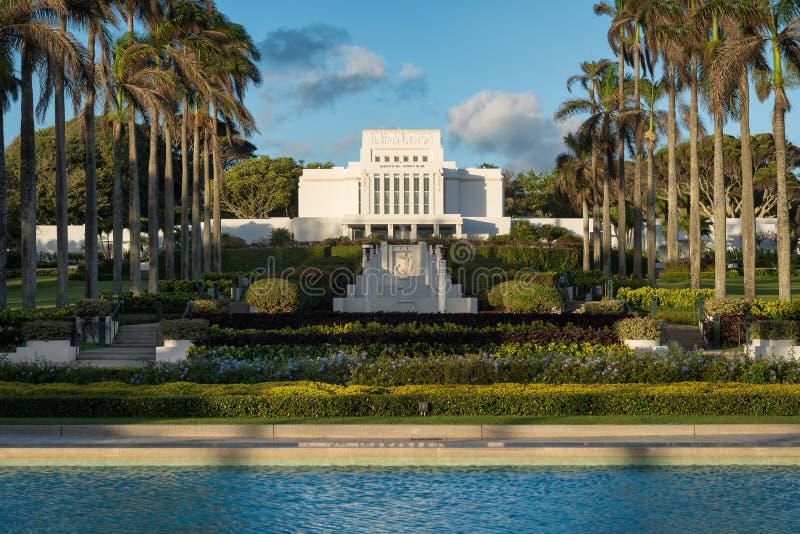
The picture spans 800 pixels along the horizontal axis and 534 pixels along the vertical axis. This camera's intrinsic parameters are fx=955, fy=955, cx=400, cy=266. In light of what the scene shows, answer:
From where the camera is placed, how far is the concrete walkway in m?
13.5

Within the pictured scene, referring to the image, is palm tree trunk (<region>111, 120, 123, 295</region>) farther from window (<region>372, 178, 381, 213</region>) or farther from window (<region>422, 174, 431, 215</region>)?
window (<region>422, 174, 431, 215</region>)

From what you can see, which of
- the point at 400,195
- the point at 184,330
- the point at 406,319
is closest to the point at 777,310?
the point at 406,319

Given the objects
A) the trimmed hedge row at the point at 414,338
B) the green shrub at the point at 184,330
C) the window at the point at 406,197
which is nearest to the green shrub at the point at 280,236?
the window at the point at 406,197

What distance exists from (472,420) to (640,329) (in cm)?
1095

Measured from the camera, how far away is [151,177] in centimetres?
4125

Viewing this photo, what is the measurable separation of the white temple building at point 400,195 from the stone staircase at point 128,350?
47.6 m

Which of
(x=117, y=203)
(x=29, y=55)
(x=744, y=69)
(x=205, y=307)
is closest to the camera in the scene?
(x=29, y=55)

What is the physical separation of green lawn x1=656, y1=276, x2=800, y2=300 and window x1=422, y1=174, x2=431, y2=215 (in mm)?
31207

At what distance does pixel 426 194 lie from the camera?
277 feet

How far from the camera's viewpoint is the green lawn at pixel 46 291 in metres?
47.0

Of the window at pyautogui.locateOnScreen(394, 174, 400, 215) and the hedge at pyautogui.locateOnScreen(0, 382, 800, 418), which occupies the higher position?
the window at pyautogui.locateOnScreen(394, 174, 400, 215)

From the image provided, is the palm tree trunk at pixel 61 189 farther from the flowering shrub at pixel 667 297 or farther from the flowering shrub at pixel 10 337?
the flowering shrub at pixel 667 297

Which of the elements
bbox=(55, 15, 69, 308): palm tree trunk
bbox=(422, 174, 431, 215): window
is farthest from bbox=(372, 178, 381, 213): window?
bbox=(55, 15, 69, 308): palm tree trunk

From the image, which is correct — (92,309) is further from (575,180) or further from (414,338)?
(575,180)
